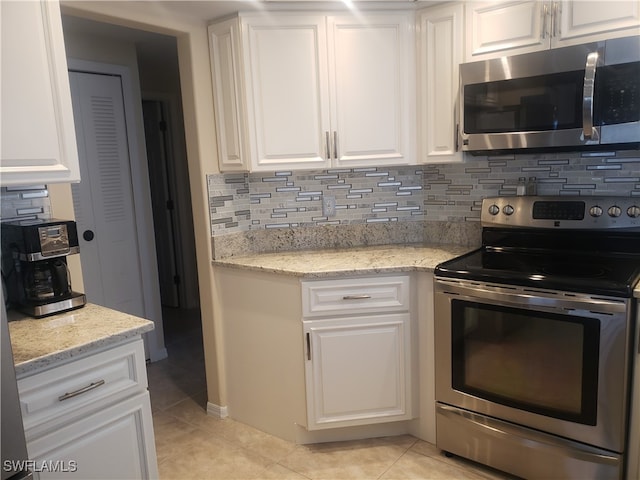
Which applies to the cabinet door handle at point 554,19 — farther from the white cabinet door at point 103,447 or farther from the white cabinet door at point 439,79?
the white cabinet door at point 103,447

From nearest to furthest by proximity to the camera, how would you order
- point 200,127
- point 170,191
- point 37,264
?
point 37,264
point 200,127
point 170,191

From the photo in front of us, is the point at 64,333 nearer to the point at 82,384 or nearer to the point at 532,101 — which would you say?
the point at 82,384

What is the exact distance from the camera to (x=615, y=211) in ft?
6.86

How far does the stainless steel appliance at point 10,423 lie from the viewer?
111cm

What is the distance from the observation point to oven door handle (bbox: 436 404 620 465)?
71.3 inches

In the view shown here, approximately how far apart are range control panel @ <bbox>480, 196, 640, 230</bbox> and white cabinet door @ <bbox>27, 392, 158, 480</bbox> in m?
1.81

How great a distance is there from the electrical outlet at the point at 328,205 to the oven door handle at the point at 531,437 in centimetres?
118

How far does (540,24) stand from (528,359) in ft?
4.69

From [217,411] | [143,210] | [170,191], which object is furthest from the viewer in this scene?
[170,191]

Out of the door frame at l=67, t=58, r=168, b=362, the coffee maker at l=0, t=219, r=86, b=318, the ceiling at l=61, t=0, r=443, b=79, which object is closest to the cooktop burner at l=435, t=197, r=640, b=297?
the ceiling at l=61, t=0, r=443, b=79

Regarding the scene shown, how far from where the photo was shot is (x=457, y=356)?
213 cm

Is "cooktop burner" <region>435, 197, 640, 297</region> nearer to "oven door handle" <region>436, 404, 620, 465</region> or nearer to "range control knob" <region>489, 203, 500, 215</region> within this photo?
"range control knob" <region>489, 203, 500, 215</region>

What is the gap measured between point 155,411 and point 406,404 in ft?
4.82

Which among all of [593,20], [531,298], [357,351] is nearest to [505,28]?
[593,20]
